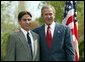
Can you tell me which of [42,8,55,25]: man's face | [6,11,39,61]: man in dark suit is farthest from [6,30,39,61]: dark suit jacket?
[42,8,55,25]: man's face

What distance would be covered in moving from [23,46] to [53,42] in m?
0.47

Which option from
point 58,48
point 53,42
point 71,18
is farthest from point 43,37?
point 71,18

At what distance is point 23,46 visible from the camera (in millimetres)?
4676

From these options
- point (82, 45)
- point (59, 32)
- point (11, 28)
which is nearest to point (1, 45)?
point (11, 28)

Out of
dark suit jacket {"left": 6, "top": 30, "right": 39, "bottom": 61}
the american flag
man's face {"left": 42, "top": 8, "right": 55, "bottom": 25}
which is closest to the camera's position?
dark suit jacket {"left": 6, "top": 30, "right": 39, "bottom": 61}

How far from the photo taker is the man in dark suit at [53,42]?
4828 mm

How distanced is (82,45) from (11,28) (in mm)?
4836

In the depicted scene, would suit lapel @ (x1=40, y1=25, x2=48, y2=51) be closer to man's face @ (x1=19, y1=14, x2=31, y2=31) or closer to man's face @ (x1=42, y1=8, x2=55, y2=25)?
man's face @ (x1=42, y1=8, x2=55, y2=25)

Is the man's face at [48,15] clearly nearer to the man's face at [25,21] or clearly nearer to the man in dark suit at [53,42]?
the man in dark suit at [53,42]

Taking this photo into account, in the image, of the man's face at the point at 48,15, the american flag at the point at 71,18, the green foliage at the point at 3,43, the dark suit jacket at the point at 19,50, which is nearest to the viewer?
the dark suit jacket at the point at 19,50

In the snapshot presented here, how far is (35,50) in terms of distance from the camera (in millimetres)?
4684

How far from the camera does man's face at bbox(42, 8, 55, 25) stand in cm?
479

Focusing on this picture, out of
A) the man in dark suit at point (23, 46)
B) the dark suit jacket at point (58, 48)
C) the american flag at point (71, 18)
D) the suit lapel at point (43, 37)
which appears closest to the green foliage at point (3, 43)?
the american flag at point (71, 18)

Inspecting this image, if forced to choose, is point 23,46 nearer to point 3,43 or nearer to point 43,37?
point 43,37
